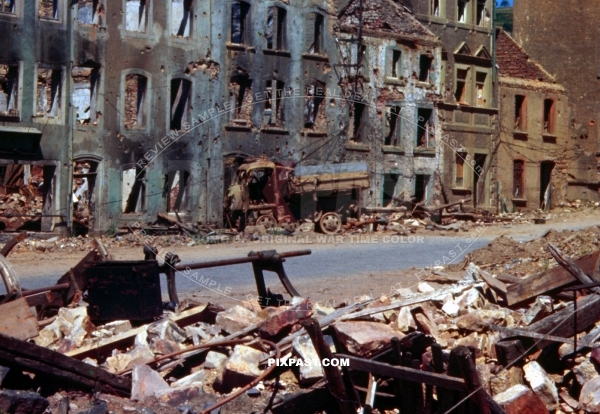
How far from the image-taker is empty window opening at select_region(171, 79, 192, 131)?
32.8 metres

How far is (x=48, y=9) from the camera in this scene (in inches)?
1181

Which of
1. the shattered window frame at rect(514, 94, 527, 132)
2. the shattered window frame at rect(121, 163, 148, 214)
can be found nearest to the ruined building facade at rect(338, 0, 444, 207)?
the shattered window frame at rect(514, 94, 527, 132)

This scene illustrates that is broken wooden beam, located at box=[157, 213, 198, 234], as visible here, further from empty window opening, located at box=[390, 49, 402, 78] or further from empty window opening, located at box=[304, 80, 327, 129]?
empty window opening, located at box=[390, 49, 402, 78]

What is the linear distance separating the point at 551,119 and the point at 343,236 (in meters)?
21.4

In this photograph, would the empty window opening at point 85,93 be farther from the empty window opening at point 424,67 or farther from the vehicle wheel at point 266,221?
the empty window opening at point 424,67

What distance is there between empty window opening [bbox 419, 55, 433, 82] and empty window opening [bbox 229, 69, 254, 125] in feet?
29.1

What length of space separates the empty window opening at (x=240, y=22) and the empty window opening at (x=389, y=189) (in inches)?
335

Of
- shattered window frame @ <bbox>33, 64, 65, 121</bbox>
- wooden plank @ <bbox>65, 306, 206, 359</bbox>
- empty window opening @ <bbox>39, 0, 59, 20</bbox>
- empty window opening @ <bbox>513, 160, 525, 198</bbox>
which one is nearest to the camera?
wooden plank @ <bbox>65, 306, 206, 359</bbox>

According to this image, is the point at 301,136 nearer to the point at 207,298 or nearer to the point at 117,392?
the point at 207,298

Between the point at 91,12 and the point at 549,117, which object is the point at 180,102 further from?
the point at 549,117

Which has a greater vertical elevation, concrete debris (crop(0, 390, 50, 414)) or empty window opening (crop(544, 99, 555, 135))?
empty window opening (crop(544, 99, 555, 135))

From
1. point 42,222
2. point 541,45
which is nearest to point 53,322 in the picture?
point 42,222

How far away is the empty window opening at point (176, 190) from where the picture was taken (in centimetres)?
3250

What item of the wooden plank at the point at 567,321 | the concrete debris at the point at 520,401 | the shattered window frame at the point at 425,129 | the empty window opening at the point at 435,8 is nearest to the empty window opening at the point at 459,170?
the shattered window frame at the point at 425,129
